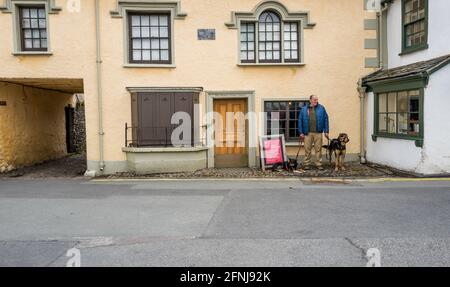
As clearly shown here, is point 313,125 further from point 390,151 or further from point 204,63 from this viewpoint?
point 204,63

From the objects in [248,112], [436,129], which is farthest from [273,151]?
[436,129]

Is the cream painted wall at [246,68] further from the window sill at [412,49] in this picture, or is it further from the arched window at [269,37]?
the window sill at [412,49]

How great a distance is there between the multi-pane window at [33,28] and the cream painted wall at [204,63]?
0.41 metres

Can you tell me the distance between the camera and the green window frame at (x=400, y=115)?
431 inches

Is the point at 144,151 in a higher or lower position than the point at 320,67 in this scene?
lower

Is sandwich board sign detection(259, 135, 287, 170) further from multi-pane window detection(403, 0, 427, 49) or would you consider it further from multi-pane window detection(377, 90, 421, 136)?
multi-pane window detection(403, 0, 427, 49)

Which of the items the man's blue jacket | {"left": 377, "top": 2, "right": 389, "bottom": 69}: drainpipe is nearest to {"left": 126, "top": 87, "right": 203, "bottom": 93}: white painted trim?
the man's blue jacket

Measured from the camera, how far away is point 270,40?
527 inches

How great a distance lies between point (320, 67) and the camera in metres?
13.2

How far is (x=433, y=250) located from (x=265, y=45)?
9.54 metres
